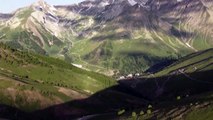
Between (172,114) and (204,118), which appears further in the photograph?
(172,114)

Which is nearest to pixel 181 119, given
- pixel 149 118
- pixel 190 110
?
pixel 190 110

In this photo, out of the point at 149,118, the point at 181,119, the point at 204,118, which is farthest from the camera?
the point at 149,118

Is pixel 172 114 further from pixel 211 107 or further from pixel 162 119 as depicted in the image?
pixel 211 107

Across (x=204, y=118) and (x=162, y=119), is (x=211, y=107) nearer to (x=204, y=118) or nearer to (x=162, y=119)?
(x=204, y=118)

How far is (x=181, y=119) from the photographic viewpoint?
172 metres

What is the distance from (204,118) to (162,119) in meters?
22.2

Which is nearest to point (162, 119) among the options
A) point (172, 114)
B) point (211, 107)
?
point (172, 114)

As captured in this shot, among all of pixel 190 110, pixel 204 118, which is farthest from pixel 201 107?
pixel 204 118

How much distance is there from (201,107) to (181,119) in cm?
1030

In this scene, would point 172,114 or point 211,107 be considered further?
point 172,114

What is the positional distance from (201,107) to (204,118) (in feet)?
50.6

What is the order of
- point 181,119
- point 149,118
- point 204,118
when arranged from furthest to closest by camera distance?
point 149,118, point 181,119, point 204,118

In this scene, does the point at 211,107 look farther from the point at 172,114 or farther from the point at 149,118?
the point at 149,118

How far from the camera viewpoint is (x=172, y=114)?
181750 millimetres
